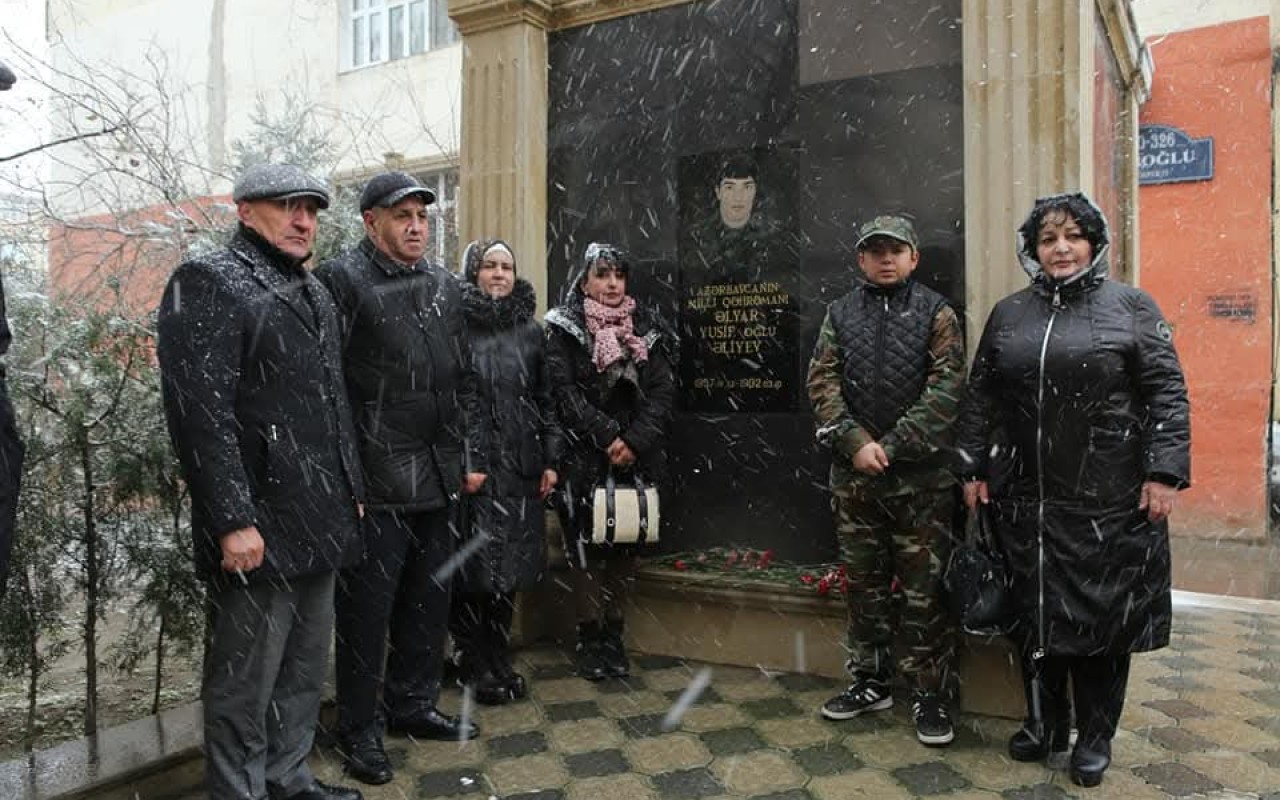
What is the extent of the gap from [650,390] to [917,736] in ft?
5.96

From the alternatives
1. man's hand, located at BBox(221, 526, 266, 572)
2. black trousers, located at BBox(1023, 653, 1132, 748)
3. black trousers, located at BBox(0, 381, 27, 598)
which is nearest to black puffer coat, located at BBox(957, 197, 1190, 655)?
black trousers, located at BBox(1023, 653, 1132, 748)

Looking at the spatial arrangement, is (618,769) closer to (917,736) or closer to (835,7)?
(917,736)

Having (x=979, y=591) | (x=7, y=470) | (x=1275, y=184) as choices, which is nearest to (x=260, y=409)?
(x=7, y=470)

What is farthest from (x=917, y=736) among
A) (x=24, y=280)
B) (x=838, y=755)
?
(x=24, y=280)

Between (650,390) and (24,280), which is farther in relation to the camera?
(650,390)

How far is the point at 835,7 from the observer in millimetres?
4867

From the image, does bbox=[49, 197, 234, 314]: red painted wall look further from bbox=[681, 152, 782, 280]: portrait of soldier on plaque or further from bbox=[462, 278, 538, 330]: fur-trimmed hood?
bbox=[681, 152, 782, 280]: portrait of soldier on plaque

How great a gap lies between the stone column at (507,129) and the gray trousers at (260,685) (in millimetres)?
2728

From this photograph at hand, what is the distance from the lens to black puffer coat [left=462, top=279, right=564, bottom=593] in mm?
4164

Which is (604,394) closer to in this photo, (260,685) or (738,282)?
(738,282)

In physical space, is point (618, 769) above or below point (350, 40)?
below

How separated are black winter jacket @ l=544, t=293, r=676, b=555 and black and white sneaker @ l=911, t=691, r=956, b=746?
1.47 metres

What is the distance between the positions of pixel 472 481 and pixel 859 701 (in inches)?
70.7

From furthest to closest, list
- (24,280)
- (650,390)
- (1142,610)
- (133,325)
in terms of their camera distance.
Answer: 1. (650,390)
2. (24,280)
3. (133,325)
4. (1142,610)
